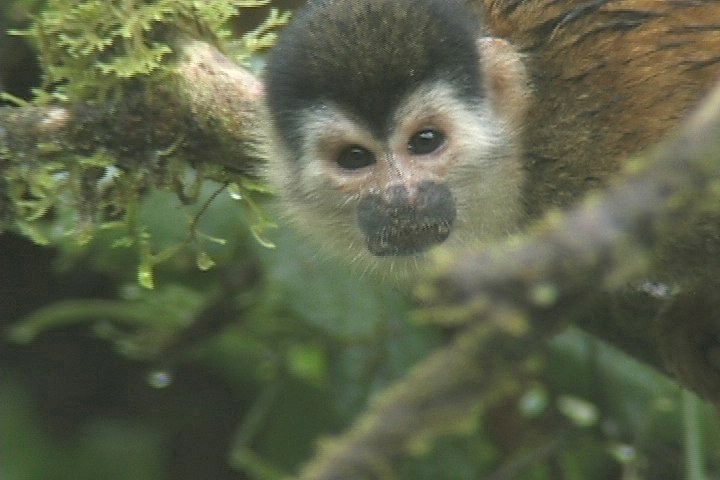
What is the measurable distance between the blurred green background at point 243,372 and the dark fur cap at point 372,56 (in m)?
0.63

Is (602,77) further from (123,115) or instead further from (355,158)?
(123,115)

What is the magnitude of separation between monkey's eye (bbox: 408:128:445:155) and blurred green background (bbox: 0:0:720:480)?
552 mm

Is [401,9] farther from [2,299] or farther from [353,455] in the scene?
[2,299]

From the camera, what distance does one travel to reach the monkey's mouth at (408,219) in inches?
116

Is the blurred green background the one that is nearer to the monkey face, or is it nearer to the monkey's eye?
the monkey face

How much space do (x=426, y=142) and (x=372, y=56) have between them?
1.07ft

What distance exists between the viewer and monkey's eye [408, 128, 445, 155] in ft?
9.91

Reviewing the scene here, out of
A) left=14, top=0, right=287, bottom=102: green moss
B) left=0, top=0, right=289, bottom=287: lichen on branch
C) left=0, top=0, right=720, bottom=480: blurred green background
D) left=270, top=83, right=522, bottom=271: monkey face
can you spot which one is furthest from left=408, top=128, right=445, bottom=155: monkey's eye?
left=14, top=0, right=287, bottom=102: green moss

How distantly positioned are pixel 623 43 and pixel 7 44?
2345 millimetres

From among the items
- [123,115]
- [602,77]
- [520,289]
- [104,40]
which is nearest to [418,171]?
[602,77]

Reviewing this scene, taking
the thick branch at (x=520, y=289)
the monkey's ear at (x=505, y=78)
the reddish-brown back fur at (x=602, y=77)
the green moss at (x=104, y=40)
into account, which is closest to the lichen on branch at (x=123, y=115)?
the green moss at (x=104, y=40)

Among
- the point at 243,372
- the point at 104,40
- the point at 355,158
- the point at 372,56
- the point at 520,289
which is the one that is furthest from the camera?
the point at 243,372

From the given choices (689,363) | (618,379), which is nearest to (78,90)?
(689,363)

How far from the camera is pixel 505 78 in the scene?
2.99m
